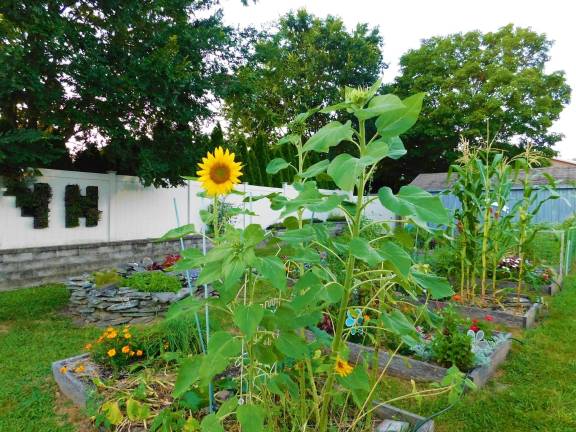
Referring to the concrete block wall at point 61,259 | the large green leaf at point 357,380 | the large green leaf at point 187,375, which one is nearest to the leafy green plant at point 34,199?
the concrete block wall at point 61,259

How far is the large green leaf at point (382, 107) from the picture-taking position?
0.99m

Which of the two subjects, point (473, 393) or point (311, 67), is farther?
point (311, 67)

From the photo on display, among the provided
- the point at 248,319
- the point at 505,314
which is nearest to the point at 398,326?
the point at 248,319

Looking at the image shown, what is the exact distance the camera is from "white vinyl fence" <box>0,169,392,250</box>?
570 cm

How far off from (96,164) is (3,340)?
445 cm

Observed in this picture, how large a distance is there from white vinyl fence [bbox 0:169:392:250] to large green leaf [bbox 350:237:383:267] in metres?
4.55

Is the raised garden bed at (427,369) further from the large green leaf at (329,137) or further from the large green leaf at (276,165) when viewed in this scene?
the large green leaf at (329,137)

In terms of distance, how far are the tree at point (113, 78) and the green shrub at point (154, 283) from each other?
6.95 ft

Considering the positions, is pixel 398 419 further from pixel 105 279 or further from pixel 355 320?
pixel 105 279

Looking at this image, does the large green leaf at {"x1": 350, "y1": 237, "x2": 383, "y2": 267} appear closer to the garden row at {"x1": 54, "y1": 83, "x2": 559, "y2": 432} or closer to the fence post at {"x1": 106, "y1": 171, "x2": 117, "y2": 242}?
the garden row at {"x1": 54, "y1": 83, "x2": 559, "y2": 432}

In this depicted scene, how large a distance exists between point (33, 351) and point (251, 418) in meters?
3.15

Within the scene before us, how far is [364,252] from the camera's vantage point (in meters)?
0.97

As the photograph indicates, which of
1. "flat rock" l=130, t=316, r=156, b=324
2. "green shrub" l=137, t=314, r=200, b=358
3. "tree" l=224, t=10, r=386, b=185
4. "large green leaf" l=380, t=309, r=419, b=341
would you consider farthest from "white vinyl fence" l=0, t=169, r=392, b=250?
"tree" l=224, t=10, r=386, b=185

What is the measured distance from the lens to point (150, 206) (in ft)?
25.3
